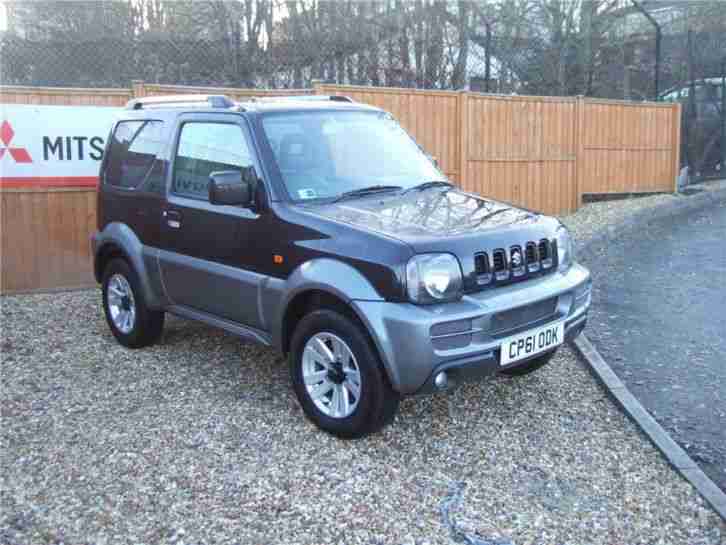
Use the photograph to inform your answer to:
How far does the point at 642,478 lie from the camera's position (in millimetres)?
4102

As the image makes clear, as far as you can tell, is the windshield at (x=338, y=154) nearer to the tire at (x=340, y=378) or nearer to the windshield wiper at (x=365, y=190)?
the windshield wiper at (x=365, y=190)

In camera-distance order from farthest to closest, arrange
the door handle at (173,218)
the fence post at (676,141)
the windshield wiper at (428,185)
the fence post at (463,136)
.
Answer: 1. the fence post at (676,141)
2. the fence post at (463,136)
3. the door handle at (173,218)
4. the windshield wiper at (428,185)

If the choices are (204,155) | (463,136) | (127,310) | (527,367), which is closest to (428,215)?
(527,367)

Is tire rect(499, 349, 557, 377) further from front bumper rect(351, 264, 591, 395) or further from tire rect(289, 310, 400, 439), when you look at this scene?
tire rect(289, 310, 400, 439)

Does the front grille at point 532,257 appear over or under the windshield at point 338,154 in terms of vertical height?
under

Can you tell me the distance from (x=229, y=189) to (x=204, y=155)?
0.82m

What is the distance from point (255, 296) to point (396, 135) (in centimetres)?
176

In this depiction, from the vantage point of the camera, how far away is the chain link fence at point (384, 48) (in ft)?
36.6

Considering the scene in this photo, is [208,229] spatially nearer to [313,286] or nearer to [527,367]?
[313,286]

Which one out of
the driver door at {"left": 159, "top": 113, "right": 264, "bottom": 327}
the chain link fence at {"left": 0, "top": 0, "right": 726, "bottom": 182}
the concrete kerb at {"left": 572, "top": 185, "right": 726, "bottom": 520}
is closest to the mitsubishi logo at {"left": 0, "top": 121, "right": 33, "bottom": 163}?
the chain link fence at {"left": 0, "top": 0, "right": 726, "bottom": 182}

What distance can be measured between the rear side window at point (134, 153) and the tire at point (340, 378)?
2.03 meters

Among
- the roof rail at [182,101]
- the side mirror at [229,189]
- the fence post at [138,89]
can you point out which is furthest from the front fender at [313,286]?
the fence post at [138,89]

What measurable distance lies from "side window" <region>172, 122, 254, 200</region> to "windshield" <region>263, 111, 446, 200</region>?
0.78 ft

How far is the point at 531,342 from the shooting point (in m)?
4.49
